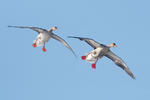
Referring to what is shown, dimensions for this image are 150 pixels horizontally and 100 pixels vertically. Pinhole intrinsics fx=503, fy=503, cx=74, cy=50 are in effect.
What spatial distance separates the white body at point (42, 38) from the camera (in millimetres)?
98625

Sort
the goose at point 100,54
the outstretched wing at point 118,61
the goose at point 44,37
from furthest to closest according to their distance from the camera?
1. the goose at point 44,37
2. the outstretched wing at point 118,61
3. the goose at point 100,54

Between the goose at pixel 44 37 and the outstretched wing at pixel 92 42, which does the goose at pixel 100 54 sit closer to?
the outstretched wing at pixel 92 42

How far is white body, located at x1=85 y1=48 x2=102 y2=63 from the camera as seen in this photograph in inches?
3713

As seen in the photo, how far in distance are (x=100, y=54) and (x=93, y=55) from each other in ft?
5.36

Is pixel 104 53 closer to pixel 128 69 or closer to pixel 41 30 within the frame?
pixel 128 69

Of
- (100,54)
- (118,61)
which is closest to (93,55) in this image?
(100,54)

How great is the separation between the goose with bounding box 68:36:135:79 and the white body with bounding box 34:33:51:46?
7002 millimetres

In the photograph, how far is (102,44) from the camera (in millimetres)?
93750

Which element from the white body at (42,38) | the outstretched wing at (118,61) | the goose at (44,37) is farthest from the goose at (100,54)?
the white body at (42,38)

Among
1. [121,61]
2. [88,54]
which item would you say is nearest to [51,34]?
[88,54]

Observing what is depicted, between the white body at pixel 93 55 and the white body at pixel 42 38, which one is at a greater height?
the white body at pixel 42 38

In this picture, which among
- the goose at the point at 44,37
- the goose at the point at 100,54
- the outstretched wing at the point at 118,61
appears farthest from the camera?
the goose at the point at 44,37

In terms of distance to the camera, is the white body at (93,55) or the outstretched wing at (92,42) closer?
the white body at (93,55)

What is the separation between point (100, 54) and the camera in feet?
310
